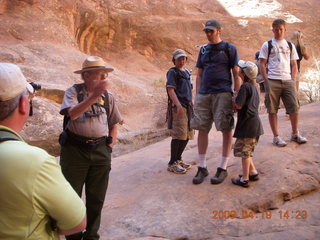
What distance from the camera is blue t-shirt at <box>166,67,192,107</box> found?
4206mm

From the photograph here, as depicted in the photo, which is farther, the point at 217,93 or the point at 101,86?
the point at 217,93

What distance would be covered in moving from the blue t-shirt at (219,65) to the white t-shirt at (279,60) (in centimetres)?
87

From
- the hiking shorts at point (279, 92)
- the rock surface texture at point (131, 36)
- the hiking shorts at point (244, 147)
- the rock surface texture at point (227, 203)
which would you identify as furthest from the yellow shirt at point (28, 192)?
the rock surface texture at point (131, 36)

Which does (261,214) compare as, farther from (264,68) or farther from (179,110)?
(264,68)

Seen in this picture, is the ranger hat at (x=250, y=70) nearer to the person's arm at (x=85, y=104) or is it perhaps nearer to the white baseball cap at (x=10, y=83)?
the person's arm at (x=85, y=104)

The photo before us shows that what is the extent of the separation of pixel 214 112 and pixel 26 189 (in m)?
2.81

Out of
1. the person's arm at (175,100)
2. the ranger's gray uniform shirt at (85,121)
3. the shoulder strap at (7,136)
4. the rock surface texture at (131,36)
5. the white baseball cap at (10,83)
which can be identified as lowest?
the rock surface texture at (131,36)

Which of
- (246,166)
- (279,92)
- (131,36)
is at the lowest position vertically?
(131,36)

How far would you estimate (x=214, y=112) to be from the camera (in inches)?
149

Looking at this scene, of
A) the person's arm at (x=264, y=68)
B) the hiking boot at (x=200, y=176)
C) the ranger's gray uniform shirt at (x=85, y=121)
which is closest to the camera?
the ranger's gray uniform shirt at (x=85, y=121)

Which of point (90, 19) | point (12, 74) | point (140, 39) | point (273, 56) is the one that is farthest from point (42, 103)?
point (140, 39)

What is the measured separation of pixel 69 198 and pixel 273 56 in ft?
12.2

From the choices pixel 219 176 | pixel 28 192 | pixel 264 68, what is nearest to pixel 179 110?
pixel 219 176

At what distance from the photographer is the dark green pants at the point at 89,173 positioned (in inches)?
110
